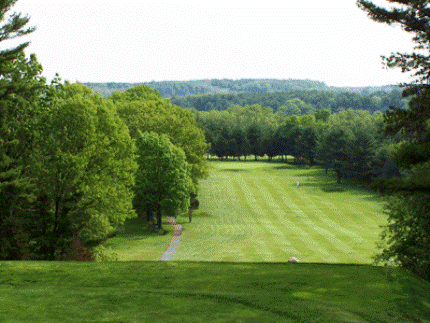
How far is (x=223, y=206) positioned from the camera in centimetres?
6906

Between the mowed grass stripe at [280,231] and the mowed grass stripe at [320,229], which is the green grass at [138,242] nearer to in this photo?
the mowed grass stripe at [280,231]

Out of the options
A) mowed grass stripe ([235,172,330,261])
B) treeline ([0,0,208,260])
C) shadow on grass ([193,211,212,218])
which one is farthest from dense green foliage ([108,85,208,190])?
treeline ([0,0,208,260])

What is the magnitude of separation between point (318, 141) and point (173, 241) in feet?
253

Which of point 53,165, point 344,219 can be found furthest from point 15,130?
point 344,219

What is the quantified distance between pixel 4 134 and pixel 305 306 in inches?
824

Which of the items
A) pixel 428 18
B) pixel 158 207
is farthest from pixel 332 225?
pixel 428 18

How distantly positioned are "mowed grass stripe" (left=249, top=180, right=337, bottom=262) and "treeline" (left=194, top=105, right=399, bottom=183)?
13.7 metres

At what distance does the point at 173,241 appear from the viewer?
46.2 m

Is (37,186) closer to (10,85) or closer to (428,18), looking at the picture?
(10,85)

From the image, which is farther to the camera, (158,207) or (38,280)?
(158,207)

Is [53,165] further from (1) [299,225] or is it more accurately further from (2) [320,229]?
(1) [299,225]

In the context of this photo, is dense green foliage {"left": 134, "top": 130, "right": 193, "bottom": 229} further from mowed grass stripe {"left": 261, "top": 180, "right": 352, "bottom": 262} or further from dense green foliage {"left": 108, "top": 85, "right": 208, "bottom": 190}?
mowed grass stripe {"left": 261, "top": 180, "right": 352, "bottom": 262}

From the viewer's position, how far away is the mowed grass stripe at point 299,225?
4227 cm

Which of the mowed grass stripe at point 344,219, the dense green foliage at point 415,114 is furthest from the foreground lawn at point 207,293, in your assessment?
the mowed grass stripe at point 344,219
